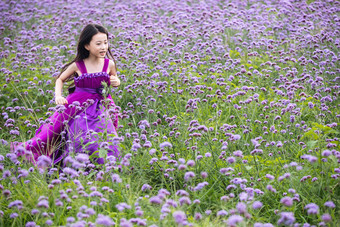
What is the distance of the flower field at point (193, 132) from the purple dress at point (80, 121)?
164 millimetres

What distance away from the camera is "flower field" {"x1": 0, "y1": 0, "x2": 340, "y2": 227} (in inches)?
107

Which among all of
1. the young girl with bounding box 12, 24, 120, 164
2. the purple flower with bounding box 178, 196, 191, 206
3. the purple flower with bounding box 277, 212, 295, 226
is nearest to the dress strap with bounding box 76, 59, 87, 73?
the young girl with bounding box 12, 24, 120, 164

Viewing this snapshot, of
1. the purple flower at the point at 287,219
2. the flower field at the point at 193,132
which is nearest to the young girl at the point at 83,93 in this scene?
the flower field at the point at 193,132

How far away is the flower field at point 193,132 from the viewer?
2.71 m

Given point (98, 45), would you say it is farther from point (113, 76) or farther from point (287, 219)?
point (287, 219)

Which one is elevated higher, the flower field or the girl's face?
the girl's face

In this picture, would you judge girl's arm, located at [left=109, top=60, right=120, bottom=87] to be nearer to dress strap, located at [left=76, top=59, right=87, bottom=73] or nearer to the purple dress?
the purple dress

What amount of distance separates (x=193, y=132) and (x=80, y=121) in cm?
124

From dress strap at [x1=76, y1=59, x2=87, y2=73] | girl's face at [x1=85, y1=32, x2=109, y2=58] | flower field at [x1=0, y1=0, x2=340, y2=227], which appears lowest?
flower field at [x1=0, y1=0, x2=340, y2=227]

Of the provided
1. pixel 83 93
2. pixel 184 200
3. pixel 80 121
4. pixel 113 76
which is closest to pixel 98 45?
pixel 113 76

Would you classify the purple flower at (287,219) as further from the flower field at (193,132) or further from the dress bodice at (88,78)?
the dress bodice at (88,78)

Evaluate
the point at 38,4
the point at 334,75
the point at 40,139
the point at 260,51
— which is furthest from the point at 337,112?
the point at 38,4

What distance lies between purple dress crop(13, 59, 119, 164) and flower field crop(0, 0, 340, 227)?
0.54 ft

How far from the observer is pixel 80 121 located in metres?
4.12
